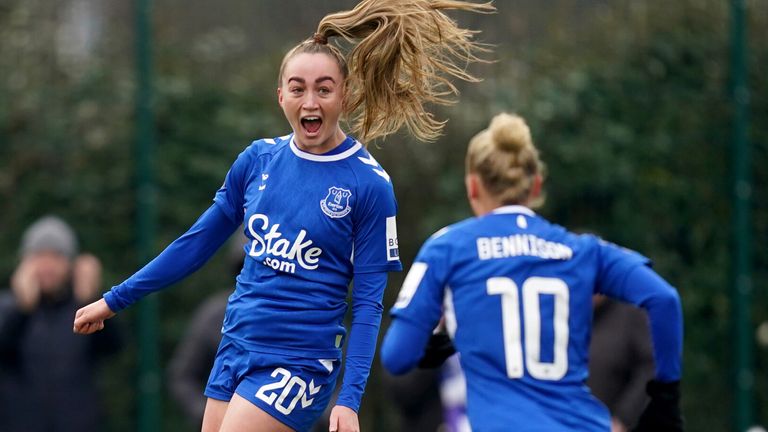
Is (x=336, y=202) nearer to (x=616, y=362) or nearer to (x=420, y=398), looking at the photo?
(x=616, y=362)

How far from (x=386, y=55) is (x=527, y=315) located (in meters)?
0.94

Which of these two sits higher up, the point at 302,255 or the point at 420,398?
the point at 302,255

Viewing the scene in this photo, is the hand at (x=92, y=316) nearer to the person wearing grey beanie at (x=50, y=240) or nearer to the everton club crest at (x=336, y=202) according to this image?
the everton club crest at (x=336, y=202)

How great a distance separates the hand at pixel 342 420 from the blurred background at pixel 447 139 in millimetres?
4328

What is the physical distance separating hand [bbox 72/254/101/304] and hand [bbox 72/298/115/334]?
11.3ft

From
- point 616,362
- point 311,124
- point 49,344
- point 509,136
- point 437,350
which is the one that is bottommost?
point 49,344

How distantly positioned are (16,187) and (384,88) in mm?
4300

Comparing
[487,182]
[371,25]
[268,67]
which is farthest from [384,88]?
[268,67]

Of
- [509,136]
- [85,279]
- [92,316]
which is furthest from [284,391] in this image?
[85,279]

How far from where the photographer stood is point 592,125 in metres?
8.63

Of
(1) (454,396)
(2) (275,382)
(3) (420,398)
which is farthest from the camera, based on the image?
(3) (420,398)

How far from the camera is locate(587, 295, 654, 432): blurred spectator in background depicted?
6.27 metres

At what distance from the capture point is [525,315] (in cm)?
434

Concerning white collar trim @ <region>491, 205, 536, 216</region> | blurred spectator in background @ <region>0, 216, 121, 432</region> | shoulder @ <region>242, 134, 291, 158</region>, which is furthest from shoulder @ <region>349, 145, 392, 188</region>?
blurred spectator in background @ <region>0, 216, 121, 432</region>
